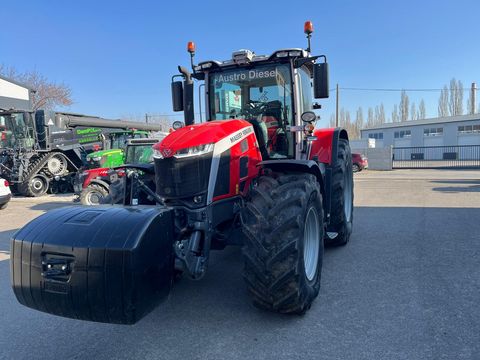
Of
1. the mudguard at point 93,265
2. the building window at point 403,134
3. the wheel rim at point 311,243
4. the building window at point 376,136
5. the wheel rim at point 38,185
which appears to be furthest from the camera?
the building window at point 376,136

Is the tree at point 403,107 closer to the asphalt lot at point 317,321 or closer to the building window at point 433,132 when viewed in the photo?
the building window at point 433,132

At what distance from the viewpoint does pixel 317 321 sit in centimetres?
314

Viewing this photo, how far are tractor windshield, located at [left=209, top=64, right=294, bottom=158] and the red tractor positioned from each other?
1cm

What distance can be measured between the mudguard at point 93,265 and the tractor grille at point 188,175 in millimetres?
623

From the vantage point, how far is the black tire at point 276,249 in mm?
2879

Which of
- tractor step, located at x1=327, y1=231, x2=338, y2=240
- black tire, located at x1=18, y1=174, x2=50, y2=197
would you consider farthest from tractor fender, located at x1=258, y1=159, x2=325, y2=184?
black tire, located at x1=18, y1=174, x2=50, y2=197

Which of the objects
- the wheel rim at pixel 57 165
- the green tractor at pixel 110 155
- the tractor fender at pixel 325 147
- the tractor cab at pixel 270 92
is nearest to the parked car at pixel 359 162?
the green tractor at pixel 110 155

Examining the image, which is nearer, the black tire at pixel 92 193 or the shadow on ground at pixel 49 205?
the black tire at pixel 92 193

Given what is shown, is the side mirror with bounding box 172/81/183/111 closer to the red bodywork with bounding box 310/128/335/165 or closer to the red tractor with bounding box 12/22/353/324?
the red tractor with bounding box 12/22/353/324

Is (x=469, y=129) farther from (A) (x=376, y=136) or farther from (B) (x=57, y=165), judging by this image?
(B) (x=57, y=165)

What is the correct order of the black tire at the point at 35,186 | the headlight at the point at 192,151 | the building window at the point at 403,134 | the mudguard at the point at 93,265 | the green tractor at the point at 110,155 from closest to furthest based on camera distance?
the mudguard at the point at 93,265 < the headlight at the point at 192,151 < the green tractor at the point at 110,155 < the black tire at the point at 35,186 < the building window at the point at 403,134

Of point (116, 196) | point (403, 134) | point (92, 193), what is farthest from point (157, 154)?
point (403, 134)

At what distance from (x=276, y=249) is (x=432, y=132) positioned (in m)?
42.0

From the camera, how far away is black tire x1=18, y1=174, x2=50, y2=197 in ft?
43.9
